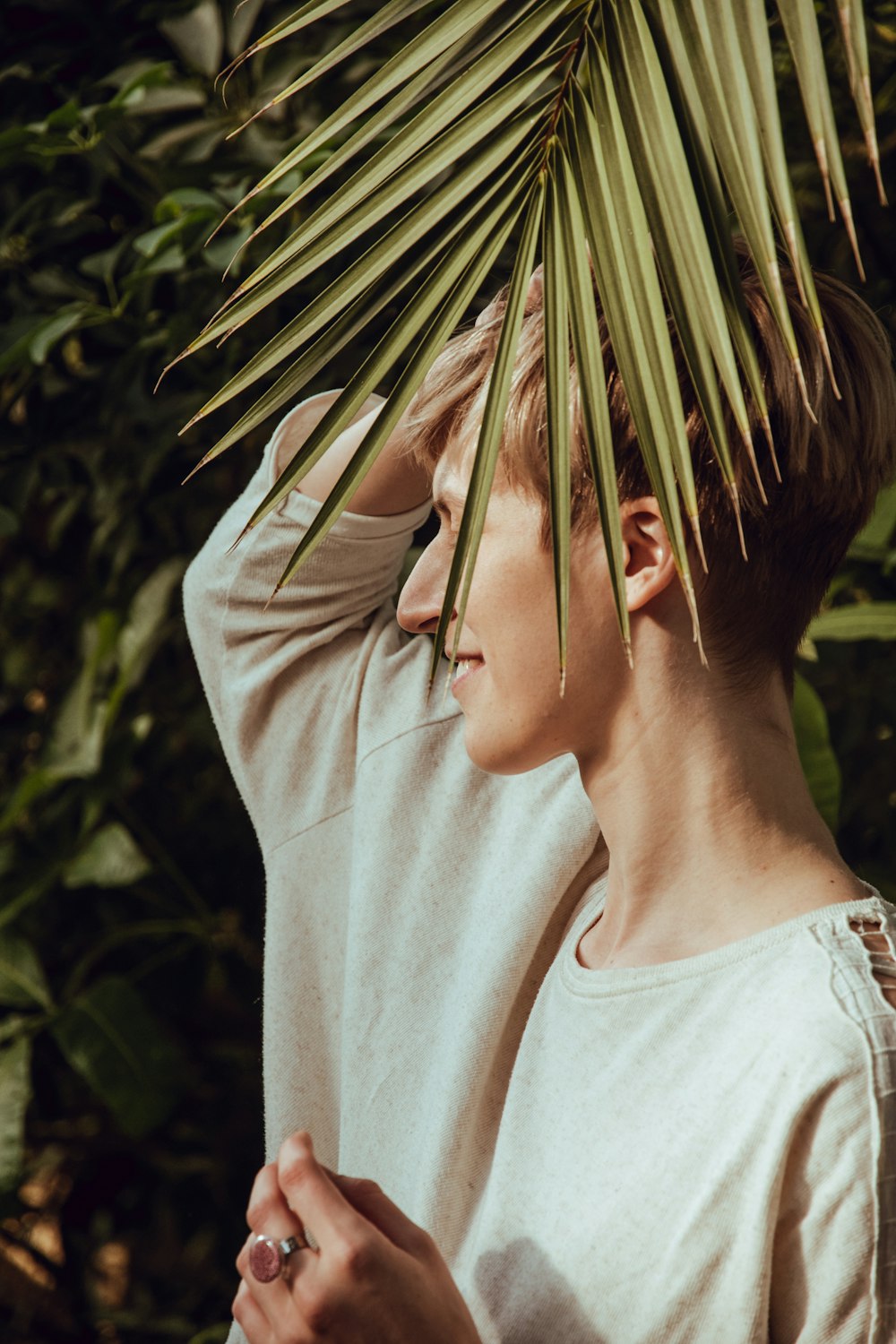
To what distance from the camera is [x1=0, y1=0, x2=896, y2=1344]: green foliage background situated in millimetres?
1563

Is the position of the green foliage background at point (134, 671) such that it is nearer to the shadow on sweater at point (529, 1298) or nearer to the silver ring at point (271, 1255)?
the shadow on sweater at point (529, 1298)

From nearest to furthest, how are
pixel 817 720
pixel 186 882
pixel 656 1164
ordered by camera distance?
pixel 656 1164 → pixel 817 720 → pixel 186 882

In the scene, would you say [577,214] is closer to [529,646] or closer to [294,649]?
[529,646]

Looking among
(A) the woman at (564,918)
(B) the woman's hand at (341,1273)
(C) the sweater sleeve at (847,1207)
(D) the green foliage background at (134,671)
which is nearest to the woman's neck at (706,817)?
(A) the woman at (564,918)

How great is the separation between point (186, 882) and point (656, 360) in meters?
1.52

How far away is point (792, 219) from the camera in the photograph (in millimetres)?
546

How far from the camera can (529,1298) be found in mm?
877

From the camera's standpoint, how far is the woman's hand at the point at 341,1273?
29.9 inches

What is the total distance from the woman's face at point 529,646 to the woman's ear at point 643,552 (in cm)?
2

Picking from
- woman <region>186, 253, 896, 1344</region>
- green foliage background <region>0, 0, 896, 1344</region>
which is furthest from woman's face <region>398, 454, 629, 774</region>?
green foliage background <region>0, 0, 896, 1344</region>

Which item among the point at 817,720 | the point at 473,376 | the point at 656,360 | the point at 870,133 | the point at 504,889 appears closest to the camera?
the point at 870,133

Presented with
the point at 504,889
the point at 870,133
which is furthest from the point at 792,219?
the point at 504,889

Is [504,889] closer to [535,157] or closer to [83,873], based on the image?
[535,157]

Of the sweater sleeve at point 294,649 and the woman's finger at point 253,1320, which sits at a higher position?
the sweater sleeve at point 294,649
